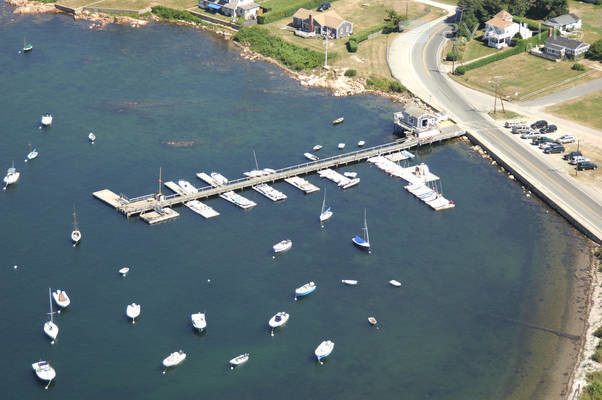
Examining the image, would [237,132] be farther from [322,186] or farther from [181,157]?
[322,186]

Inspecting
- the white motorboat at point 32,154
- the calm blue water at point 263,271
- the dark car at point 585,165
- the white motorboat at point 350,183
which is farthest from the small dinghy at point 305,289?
the white motorboat at point 32,154

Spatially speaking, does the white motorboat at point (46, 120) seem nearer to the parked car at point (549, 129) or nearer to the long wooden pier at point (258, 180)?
the long wooden pier at point (258, 180)

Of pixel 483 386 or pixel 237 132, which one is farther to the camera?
pixel 237 132

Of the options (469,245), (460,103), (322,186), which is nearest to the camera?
(469,245)

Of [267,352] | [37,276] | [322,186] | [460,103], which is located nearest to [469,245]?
[322,186]

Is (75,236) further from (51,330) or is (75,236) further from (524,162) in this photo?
(524,162)

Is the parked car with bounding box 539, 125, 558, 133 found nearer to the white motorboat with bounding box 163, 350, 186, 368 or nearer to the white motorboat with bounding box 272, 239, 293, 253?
the white motorboat with bounding box 272, 239, 293, 253

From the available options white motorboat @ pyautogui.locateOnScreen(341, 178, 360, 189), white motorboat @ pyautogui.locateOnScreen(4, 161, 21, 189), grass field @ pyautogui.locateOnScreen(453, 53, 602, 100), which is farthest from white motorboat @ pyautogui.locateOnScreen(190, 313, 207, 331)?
grass field @ pyautogui.locateOnScreen(453, 53, 602, 100)
